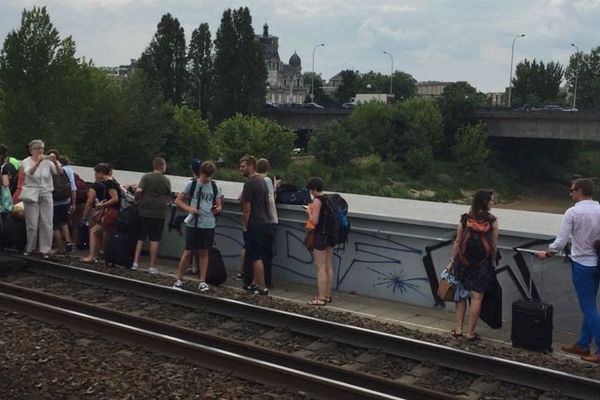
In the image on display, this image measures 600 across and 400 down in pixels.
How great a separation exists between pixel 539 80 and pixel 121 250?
122m

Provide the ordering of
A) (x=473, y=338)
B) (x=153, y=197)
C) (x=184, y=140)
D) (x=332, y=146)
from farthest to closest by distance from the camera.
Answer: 1. (x=332, y=146)
2. (x=184, y=140)
3. (x=153, y=197)
4. (x=473, y=338)

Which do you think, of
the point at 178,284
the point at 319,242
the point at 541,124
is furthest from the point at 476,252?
the point at 541,124

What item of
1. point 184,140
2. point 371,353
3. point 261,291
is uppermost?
point 184,140

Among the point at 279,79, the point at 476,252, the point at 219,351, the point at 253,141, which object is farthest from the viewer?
the point at 279,79

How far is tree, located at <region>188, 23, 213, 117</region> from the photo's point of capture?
297 feet

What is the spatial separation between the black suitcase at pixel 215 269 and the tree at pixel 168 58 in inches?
2972

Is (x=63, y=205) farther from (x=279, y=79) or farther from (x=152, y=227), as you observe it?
(x=279, y=79)

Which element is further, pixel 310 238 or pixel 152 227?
pixel 152 227

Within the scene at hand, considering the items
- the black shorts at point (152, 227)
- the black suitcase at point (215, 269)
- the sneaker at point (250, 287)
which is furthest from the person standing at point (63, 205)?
the sneaker at point (250, 287)

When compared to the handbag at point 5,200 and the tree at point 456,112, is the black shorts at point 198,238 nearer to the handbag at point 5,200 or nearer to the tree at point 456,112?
the handbag at point 5,200

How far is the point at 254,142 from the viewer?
72.1 meters

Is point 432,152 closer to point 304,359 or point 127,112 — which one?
point 127,112

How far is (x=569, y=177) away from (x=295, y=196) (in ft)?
257

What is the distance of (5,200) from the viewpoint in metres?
11.8
